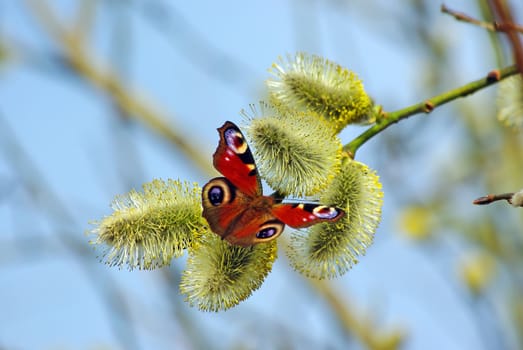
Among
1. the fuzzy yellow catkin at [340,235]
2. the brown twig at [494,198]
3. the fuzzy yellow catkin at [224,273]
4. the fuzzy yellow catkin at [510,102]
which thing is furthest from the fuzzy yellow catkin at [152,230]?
the fuzzy yellow catkin at [510,102]

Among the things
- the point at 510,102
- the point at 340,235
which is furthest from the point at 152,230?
the point at 510,102

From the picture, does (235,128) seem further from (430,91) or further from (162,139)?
(162,139)

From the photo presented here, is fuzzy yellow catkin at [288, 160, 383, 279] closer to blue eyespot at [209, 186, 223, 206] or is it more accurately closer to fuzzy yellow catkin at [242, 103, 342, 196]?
fuzzy yellow catkin at [242, 103, 342, 196]

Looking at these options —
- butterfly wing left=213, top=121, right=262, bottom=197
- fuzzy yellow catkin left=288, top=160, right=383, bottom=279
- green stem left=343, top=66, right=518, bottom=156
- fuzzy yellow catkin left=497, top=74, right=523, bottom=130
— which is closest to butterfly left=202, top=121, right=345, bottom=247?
butterfly wing left=213, top=121, right=262, bottom=197

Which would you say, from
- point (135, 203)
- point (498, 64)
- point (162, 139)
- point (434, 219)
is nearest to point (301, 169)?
point (135, 203)

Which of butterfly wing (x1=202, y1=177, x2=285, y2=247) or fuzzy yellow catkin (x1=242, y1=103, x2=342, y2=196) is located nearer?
butterfly wing (x1=202, y1=177, x2=285, y2=247)

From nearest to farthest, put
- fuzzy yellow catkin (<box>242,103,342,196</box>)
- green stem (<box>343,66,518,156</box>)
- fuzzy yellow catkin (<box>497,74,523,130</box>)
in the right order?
fuzzy yellow catkin (<box>242,103,342,196</box>) → green stem (<box>343,66,518,156</box>) → fuzzy yellow catkin (<box>497,74,523,130</box>)

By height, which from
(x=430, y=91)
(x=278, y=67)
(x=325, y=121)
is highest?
(x=430, y=91)

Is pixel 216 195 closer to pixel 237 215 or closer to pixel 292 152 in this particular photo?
pixel 237 215
